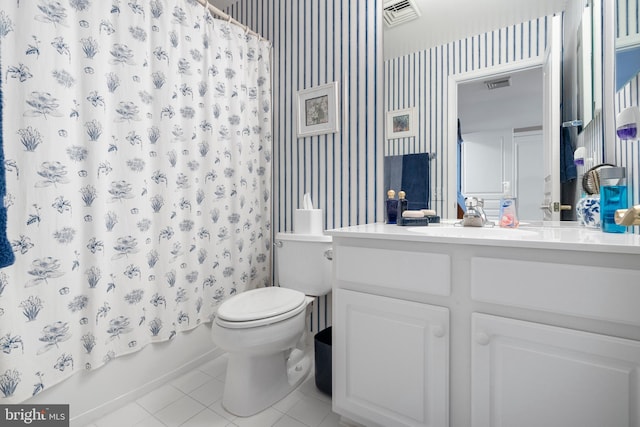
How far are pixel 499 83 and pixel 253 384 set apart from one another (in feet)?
5.55

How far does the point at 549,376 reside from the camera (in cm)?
84

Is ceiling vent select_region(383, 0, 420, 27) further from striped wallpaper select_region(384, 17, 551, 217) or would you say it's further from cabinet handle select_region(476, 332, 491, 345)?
cabinet handle select_region(476, 332, 491, 345)

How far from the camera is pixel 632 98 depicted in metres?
0.96

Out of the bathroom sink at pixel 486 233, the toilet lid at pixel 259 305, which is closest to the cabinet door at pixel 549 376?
the bathroom sink at pixel 486 233

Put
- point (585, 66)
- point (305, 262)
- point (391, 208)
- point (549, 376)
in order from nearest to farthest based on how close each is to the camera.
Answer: point (549, 376) < point (585, 66) < point (391, 208) < point (305, 262)

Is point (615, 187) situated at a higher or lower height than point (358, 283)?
higher

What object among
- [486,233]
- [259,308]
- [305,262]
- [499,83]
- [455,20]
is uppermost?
[455,20]

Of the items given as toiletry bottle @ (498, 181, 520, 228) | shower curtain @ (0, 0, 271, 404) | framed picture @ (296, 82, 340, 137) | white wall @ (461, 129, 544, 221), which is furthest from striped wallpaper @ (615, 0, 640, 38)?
shower curtain @ (0, 0, 271, 404)

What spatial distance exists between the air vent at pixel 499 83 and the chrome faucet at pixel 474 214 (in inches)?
19.6

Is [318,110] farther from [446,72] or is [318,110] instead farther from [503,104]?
[503,104]

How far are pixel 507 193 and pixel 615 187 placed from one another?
41cm

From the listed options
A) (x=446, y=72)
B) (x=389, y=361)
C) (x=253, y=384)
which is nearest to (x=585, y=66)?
(x=446, y=72)

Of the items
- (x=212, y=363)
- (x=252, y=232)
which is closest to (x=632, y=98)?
(x=252, y=232)

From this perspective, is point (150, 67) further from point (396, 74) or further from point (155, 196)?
point (396, 74)
